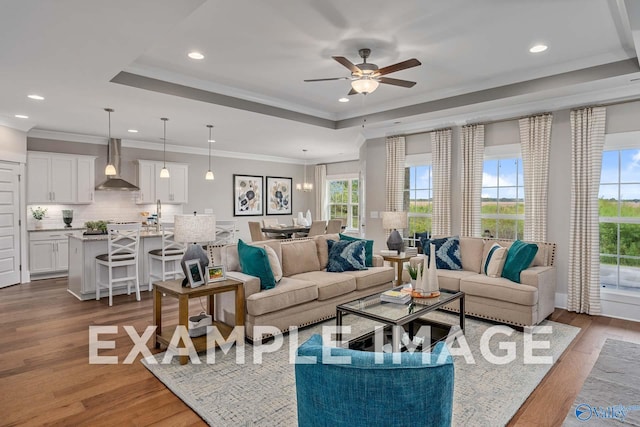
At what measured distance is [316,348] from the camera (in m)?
1.26

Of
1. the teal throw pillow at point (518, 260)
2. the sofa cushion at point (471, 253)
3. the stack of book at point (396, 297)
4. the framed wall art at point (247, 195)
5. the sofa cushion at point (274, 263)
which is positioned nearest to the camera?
the stack of book at point (396, 297)

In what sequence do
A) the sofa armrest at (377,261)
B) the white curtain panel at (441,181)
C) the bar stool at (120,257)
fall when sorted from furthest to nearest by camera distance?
the white curtain panel at (441,181)
the sofa armrest at (377,261)
the bar stool at (120,257)

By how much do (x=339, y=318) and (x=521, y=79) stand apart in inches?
143

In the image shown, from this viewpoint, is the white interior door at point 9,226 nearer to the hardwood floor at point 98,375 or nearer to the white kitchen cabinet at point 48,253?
the white kitchen cabinet at point 48,253

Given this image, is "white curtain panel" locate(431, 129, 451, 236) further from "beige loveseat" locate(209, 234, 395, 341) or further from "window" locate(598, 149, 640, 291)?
"window" locate(598, 149, 640, 291)

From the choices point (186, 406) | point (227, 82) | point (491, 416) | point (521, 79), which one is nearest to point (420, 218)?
point (521, 79)

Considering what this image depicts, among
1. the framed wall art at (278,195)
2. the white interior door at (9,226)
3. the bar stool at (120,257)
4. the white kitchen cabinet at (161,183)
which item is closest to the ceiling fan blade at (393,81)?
the bar stool at (120,257)

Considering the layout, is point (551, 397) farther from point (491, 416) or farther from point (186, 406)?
point (186, 406)

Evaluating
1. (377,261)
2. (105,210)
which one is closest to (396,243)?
(377,261)

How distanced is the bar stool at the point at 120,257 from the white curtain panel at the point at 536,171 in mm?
5337

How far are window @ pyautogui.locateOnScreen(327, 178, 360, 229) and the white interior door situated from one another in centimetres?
691

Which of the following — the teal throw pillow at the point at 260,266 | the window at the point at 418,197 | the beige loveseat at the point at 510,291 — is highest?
the window at the point at 418,197

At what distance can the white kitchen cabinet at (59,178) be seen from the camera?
21.6 ft

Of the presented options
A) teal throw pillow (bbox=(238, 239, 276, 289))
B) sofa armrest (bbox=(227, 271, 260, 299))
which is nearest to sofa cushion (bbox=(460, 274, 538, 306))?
teal throw pillow (bbox=(238, 239, 276, 289))
